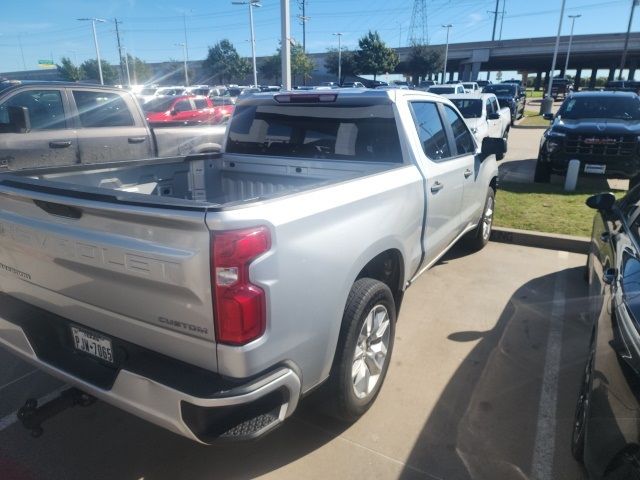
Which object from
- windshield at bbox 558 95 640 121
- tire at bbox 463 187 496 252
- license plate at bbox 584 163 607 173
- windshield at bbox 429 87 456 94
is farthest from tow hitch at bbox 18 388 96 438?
windshield at bbox 429 87 456 94

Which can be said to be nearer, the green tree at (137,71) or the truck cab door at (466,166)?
the truck cab door at (466,166)

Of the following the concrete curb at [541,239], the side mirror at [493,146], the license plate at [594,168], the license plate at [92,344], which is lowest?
the concrete curb at [541,239]

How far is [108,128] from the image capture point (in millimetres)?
6969

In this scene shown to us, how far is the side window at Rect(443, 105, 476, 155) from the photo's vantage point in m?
4.50

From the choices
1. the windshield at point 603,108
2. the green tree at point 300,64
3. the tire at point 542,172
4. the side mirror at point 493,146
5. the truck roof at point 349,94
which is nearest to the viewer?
the truck roof at point 349,94

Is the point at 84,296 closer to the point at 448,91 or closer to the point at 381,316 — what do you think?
the point at 381,316

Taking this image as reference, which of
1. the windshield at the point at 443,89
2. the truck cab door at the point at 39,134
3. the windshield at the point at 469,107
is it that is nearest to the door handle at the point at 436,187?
the truck cab door at the point at 39,134

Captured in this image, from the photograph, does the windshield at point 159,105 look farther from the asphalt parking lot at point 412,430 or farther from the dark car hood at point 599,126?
the asphalt parking lot at point 412,430

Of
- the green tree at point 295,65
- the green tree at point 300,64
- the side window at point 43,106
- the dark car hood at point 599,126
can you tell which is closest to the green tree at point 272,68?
the green tree at point 295,65

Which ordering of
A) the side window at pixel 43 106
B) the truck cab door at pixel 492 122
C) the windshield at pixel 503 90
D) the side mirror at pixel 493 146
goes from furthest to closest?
1. the windshield at pixel 503 90
2. the truck cab door at pixel 492 122
3. the side window at pixel 43 106
4. the side mirror at pixel 493 146

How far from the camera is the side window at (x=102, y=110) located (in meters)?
6.82

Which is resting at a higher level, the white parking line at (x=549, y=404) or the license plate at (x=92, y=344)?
the license plate at (x=92, y=344)

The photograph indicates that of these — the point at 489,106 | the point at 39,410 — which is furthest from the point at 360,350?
the point at 489,106

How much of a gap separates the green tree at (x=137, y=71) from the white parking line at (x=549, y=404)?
3370 inches
